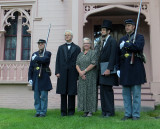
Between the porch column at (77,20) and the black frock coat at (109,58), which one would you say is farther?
the porch column at (77,20)

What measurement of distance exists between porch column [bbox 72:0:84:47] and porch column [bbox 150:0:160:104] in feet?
8.56

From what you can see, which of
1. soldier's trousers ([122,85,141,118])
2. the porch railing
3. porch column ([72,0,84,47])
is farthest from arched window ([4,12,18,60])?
soldier's trousers ([122,85,141,118])

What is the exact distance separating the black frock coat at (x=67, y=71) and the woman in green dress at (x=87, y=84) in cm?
18

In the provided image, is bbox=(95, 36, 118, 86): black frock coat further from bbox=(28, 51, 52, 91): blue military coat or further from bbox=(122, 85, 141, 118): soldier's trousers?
bbox=(28, 51, 52, 91): blue military coat

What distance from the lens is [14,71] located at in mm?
8375

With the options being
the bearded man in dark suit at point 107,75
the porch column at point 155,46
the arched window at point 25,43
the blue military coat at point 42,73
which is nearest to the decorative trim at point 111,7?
the porch column at point 155,46

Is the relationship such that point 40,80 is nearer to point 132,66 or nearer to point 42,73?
point 42,73

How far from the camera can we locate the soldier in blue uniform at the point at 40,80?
5.13m

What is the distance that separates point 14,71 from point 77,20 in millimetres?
3191

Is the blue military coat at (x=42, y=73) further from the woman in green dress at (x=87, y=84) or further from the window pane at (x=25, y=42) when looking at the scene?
the window pane at (x=25, y=42)

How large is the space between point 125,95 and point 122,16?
560 centimetres

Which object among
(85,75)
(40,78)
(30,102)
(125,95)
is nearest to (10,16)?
(30,102)

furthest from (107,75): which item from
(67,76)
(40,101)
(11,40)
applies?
(11,40)

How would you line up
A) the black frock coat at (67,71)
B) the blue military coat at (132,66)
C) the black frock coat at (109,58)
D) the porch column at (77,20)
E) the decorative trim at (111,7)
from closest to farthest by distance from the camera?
the blue military coat at (132,66) → the black frock coat at (109,58) → the black frock coat at (67,71) → the porch column at (77,20) → the decorative trim at (111,7)
